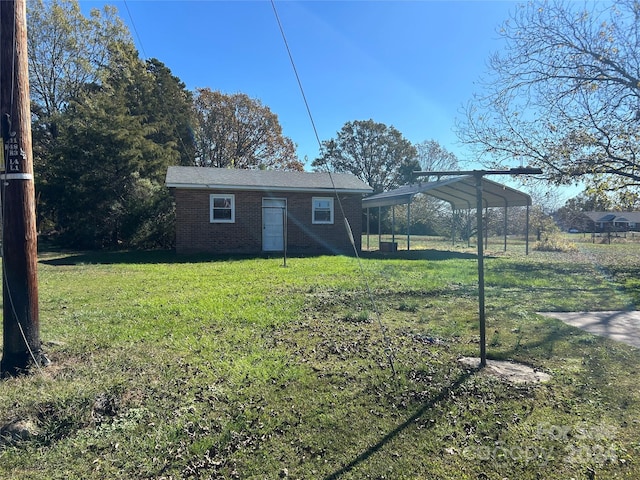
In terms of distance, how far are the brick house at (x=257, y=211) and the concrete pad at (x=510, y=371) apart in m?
11.7

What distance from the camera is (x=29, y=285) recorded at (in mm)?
3982

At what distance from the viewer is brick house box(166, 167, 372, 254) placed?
49.1ft

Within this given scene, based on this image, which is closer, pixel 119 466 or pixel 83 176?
pixel 119 466

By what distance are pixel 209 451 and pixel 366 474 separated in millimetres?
1047

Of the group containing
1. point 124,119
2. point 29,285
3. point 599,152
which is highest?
point 124,119

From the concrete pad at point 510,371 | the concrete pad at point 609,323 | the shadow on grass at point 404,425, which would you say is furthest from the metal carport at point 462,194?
the shadow on grass at point 404,425

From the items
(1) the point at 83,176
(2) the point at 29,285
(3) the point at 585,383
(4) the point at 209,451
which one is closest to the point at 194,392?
(4) the point at 209,451

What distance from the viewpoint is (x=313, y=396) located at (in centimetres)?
345

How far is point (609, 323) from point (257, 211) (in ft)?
39.7

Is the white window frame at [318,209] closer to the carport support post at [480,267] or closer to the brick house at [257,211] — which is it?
the brick house at [257,211]

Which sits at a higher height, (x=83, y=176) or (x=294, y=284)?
(x=83, y=176)

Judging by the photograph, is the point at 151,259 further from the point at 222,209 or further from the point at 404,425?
the point at 404,425

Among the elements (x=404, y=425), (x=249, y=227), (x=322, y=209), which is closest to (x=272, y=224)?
(x=249, y=227)

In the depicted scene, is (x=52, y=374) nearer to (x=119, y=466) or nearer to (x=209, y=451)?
(x=119, y=466)
